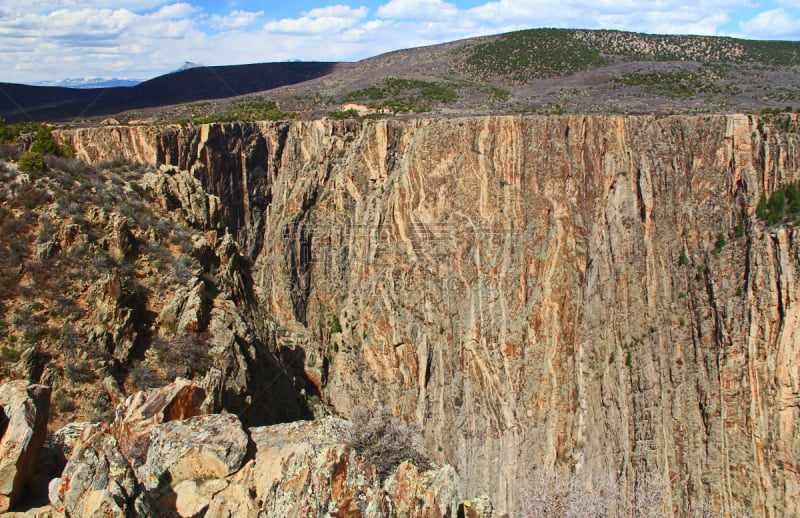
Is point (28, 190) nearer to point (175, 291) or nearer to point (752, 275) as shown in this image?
point (175, 291)

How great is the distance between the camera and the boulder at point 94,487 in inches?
227

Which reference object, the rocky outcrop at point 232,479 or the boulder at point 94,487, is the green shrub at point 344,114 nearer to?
the rocky outcrop at point 232,479

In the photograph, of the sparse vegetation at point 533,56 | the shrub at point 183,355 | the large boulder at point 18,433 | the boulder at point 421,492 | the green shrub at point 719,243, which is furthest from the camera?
the sparse vegetation at point 533,56

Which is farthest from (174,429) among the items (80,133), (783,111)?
(783,111)

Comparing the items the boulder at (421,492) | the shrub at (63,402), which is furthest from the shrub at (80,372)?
the boulder at (421,492)

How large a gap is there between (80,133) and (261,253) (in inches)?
472

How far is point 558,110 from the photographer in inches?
1414

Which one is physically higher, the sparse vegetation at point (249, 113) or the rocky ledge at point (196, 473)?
the sparse vegetation at point (249, 113)

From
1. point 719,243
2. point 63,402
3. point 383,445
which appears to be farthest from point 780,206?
point 63,402

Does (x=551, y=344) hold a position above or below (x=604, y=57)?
below

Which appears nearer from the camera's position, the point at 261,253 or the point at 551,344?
the point at 551,344

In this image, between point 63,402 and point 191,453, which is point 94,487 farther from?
point 63,402

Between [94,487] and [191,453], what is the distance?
6.06ft

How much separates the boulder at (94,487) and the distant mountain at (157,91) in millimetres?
47514
